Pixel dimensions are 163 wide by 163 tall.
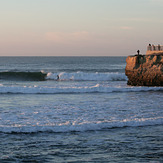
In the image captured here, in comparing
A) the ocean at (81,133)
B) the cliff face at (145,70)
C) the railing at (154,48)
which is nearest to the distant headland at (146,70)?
the cliff face at (145,70)

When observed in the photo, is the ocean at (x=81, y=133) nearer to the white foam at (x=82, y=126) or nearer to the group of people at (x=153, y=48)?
the white foam at (x=82, y=126)

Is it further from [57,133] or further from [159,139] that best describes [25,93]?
[159,139]

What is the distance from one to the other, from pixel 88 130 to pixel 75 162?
332 centimetres

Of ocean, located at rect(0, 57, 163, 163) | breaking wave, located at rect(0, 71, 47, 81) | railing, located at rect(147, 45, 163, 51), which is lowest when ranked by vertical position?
ocean, located at rect(0, 57, 163, 163)

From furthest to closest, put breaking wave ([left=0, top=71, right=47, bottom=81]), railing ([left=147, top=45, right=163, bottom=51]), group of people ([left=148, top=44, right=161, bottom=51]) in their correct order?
breaking wave ([left=0, top=71, right=47, bottom=81]) < group of people ([left=148, top=44, right=161, bottom=51]) < railing ([left=147, top=45, right=163, bottom=51])

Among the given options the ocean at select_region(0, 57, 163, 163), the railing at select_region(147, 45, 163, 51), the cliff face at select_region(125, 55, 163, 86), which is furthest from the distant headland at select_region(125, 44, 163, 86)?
the ocean at select_region(0, 57, 163, 163)

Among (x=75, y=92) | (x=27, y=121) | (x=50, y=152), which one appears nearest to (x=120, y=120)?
(x=27, y=121)

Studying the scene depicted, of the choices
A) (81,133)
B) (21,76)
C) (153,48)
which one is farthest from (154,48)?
(81,133)

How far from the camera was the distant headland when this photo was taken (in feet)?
91.5

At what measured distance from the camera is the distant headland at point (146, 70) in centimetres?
2788

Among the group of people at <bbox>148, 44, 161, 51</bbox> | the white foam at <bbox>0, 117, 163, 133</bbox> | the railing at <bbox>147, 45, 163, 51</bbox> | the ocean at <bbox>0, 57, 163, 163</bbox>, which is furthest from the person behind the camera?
the group of people at <bbox>148, 44, 161, 51</bbox>

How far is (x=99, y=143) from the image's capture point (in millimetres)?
9391

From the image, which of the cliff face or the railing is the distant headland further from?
the railing

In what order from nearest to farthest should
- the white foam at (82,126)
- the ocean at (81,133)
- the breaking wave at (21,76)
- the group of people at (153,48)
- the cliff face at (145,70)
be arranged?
1. the ocean at (81,133)
2. the white foam at (82,126)
3. the cliff face at (145,70)
4. the group of people at (153,48)
5. the breaking wave at (21,76)
